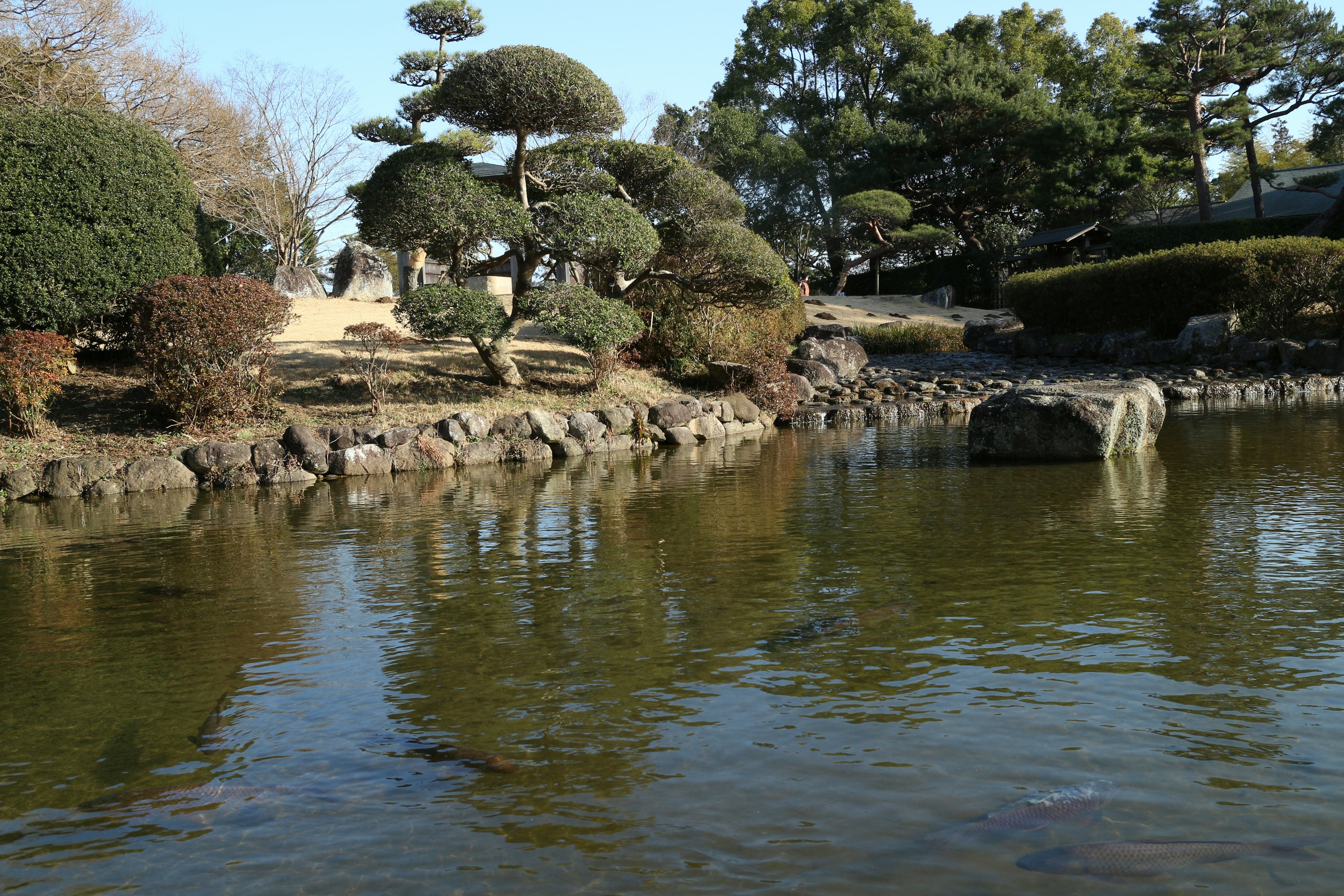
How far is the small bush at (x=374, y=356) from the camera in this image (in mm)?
14898

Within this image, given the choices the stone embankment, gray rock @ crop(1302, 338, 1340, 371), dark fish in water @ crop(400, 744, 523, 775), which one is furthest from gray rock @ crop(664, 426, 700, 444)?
gray rock @ crop(1302, 338, 1340, 371)

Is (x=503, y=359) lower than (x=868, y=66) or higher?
lower

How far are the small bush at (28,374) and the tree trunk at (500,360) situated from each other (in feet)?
19.4

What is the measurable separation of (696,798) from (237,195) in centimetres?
3138

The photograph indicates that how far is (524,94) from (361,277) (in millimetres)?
13334

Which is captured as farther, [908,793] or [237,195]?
[237,195]

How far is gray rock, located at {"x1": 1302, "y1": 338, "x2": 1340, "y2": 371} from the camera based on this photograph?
72.7 ft

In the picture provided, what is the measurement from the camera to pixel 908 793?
311 centimetres

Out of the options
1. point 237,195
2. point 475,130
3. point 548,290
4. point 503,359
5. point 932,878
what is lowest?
point 932,878

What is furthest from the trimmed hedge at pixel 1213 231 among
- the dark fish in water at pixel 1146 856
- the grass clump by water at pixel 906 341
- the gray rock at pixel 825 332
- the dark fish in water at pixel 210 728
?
the dark fish in water at pixel 210 728

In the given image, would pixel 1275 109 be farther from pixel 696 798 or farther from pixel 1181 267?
pixel 696 798

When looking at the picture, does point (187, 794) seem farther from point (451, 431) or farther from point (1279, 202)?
point (1279, 202)

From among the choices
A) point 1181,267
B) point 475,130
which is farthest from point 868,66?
point 475,130

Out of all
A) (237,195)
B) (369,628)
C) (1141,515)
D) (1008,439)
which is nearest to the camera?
(369,628)
